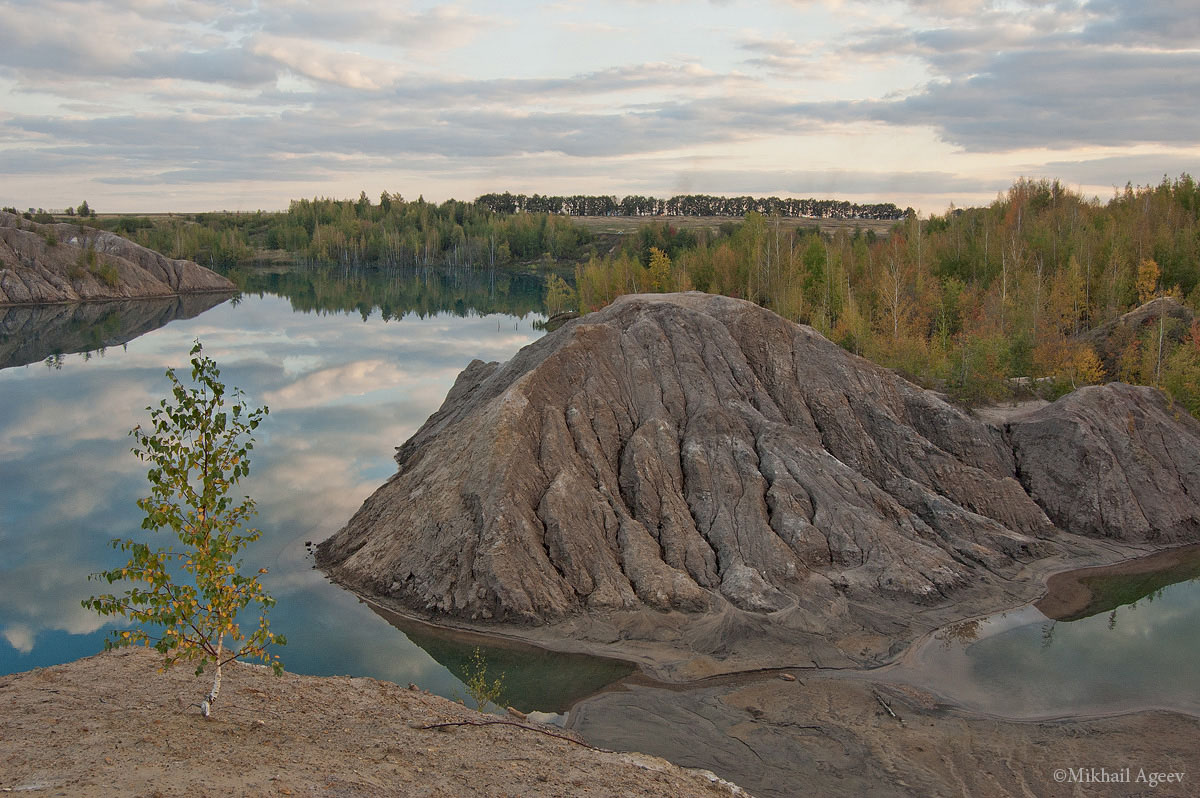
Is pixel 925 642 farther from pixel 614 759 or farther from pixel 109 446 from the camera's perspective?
pixel 109 446

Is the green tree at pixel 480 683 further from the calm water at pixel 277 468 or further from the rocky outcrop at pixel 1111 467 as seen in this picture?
the rocky outcrop at pixel 1111 467

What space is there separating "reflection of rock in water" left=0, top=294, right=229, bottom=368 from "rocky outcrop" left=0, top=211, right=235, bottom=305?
2.75 m

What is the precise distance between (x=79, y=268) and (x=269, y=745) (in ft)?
417

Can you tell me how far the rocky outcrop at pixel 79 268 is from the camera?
114750 mm

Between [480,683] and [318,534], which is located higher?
[318,534]

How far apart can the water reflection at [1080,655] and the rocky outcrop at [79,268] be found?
409ft

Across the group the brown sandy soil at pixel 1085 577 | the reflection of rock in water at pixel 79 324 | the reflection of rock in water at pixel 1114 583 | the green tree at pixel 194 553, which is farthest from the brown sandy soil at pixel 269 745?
the reflection of rock in water at pixel 79 324

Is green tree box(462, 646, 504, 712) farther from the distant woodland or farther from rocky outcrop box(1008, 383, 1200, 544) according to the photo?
the distant woodland

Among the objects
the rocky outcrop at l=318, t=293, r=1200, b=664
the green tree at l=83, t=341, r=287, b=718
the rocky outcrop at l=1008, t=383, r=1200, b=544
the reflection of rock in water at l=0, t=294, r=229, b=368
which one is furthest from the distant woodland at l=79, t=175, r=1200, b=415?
the reflection of rock in water at l=0, t=294, r=229, b=368

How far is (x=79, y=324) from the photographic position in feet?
325

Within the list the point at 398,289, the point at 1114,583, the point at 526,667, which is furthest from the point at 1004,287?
the point at 398,289

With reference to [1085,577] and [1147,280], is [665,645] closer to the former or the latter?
[1085,577]

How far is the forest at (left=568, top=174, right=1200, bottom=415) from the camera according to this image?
46750mm

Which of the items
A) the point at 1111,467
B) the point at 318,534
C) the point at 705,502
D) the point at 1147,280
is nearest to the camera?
the point at 705,502
